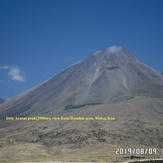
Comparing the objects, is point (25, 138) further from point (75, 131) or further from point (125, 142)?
point (125, 142)

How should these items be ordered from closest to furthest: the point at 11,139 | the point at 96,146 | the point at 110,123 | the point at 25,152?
1. the point at 25,152
2. the point at 96,146
3. the point at 11,139
4. the point at 110,123

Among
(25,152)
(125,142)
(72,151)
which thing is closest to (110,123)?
(125,142)

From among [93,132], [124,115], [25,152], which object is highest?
[124,115]

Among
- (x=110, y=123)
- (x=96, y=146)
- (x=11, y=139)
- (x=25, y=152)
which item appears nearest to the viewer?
(x=25, y=152)

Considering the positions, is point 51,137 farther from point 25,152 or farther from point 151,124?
point 151,124

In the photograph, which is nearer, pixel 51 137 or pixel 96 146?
pixel 96 146

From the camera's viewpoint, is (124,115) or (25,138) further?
(124,115)

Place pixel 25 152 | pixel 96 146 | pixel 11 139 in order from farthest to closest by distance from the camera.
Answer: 1. pixel 11 139
2. pixel 96 146
3. pixel 25 152

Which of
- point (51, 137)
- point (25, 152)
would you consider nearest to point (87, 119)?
point (51, 137)

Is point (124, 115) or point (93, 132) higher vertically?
point (124, 115)
